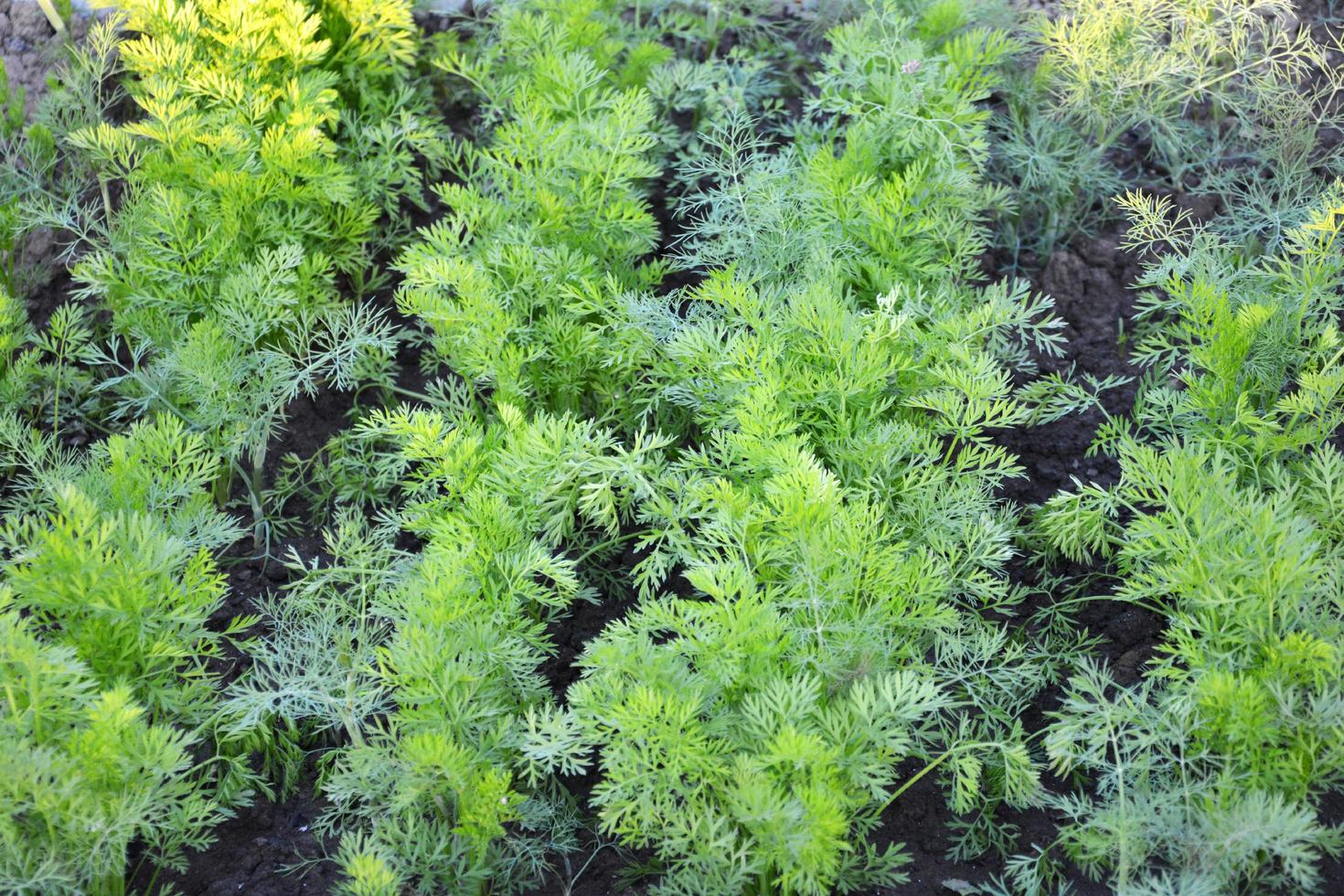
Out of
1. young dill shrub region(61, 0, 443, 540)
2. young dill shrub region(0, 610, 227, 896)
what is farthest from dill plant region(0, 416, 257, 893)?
young dill shrub region(61, 0, 443, 540)

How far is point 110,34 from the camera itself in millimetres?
3457

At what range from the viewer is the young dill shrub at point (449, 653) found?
2238mm

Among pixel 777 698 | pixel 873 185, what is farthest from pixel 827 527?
pixel 873 185

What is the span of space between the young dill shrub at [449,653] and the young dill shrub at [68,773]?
0.26 meters

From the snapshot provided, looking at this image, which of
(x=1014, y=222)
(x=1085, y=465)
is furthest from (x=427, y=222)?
(x=1085, y=465)

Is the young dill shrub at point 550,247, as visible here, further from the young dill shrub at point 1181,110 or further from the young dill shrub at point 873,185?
the young dill shrub at point 1181,110

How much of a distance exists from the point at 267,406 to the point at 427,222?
100 centimetres

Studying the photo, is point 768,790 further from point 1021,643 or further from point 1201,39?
point 1201,39

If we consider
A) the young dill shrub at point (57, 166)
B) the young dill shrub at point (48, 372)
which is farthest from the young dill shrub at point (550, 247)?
the young dill shrub at point (57, 166)

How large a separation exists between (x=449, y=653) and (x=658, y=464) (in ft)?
2.16

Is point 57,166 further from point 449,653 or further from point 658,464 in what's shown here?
point 449,653

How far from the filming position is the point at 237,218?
123 inches

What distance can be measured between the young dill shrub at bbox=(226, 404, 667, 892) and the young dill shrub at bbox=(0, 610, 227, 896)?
0.84 ft

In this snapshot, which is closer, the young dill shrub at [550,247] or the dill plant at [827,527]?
the dill plant at [827,527]
